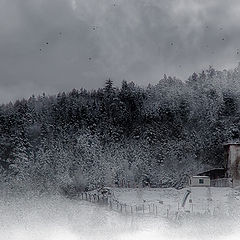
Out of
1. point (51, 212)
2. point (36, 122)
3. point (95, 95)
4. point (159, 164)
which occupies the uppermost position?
point (95, 95)

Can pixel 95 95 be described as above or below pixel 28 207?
above

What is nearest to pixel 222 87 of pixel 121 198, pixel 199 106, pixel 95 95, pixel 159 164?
pixel 199 106

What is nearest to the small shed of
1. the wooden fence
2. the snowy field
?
the snowy field

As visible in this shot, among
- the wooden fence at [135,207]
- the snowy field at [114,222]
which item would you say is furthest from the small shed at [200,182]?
the wooden fence at [135,207]

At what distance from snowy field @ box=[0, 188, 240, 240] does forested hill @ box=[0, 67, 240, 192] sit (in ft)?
38.6

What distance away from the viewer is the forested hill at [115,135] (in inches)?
2557

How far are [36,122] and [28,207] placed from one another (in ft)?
116

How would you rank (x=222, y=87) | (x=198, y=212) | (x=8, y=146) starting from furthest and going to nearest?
(x=222, y=87) → (x=8, y=146) → (x=198, y=212)

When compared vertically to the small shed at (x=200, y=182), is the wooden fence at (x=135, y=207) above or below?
below

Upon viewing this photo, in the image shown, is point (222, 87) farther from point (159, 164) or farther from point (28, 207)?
point (28, 207)

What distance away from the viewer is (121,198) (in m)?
47.8

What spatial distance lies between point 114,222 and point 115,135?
4005 cm

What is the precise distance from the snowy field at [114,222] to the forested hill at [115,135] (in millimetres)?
11779

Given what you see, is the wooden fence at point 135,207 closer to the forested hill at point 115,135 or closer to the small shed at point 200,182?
the small shed at point 200,182
